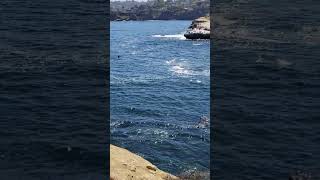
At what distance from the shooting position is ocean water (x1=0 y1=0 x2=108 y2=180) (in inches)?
1521

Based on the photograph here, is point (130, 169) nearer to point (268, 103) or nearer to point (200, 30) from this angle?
point (268, 103)

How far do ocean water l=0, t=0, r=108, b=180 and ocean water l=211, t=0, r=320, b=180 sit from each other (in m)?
9.69

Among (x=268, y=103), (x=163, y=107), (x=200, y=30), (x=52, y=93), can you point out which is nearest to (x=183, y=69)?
(x=163, y=107)

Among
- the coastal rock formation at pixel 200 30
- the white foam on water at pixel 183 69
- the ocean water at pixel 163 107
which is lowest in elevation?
the ocean water at pixel 163 107

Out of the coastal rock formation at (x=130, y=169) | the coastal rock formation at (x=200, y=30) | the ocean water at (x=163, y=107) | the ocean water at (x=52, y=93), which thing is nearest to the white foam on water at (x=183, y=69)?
the ocean water at (x=163, y=107)

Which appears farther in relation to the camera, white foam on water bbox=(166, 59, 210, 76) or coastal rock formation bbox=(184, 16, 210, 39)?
coastal rock formation bbox=(184, 16, 210, 39)

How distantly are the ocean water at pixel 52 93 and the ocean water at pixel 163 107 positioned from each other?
7.22 m

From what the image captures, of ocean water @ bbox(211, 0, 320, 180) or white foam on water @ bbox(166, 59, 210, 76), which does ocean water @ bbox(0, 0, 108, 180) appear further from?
white foam on water @ bbox(166, 59, 210, 76)

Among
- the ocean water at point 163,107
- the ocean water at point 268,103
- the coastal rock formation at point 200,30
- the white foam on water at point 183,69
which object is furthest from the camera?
the coastal rock formation at point 200,30

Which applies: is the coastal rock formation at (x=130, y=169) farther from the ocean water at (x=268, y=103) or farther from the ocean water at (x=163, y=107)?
the ocean water at (x=163, y=107)

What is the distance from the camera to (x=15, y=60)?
57.1 m

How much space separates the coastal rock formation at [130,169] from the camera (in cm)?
3620

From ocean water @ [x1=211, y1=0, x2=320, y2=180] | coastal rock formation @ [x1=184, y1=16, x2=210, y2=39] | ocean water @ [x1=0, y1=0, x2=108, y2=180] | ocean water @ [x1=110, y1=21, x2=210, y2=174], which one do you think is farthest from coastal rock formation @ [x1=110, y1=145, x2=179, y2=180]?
coastal rock formation @ [x1=184, y1=16, x2=210, y2=39]

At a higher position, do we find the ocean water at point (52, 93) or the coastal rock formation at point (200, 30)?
the coastal rock formation at point (200, 30)
